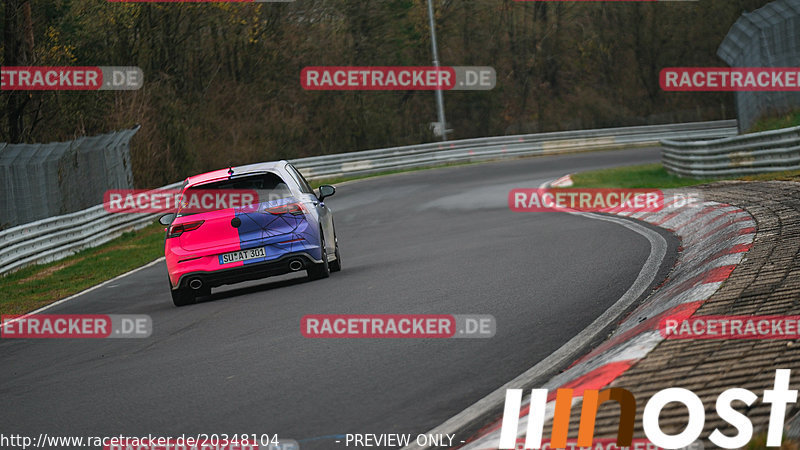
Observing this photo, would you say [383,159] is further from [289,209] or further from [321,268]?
[289,209]

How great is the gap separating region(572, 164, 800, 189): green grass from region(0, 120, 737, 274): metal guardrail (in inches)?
155

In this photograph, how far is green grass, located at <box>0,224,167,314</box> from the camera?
53.0ft

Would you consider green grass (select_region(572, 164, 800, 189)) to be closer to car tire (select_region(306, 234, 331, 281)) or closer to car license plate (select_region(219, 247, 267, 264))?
car tire (select_region(306, 234, 331, 281))

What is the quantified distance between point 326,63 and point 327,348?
46.2m

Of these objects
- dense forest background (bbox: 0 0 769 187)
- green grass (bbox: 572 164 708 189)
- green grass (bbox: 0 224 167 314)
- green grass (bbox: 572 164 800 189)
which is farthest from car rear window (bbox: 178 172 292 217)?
dense forest background (bbox: 0 0 769 187)

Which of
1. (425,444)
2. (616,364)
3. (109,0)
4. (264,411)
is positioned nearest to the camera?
(425,444)

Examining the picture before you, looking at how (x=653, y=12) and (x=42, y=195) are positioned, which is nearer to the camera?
(x=42, y=195)

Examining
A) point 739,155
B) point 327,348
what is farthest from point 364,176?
point 327,348

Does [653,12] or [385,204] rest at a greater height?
[653,12]

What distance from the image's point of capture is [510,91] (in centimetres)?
6228

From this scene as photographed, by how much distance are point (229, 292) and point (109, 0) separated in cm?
2978

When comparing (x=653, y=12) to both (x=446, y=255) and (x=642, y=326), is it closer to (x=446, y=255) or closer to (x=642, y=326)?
(x=446, y=255)

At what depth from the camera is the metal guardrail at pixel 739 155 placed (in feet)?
64.4

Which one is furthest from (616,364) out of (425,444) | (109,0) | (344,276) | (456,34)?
(456,34)
